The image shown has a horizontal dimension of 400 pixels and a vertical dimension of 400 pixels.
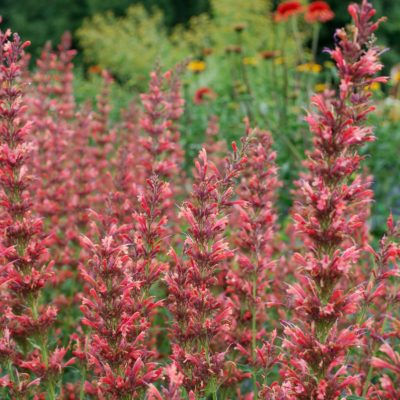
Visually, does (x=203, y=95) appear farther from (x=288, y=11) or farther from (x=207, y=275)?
(x=207, y=275)

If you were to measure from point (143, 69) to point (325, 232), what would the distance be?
55.1 feet

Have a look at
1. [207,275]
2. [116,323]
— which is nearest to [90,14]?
[207,275]

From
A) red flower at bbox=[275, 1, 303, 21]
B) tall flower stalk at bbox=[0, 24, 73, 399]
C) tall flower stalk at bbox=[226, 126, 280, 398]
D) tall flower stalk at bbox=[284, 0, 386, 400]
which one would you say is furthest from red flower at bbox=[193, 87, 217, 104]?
tall flower stalk at bbox=[284, 0, 386, 400]

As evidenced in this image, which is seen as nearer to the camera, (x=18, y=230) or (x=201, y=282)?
(x=201, y=282)

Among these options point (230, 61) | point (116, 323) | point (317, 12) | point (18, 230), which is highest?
point (317, 12)

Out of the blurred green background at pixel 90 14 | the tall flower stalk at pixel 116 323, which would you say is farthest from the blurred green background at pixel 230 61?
the tall flower stalk at pixel 116 323

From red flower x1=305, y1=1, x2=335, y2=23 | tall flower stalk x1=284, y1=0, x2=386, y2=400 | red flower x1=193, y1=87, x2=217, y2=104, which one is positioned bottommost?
red flower x1=193, y1=87, x2=217, y2=104

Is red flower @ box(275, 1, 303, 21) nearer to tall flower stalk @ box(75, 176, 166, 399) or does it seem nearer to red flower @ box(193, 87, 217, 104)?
red flower @ box(193, 87, 217, 104)

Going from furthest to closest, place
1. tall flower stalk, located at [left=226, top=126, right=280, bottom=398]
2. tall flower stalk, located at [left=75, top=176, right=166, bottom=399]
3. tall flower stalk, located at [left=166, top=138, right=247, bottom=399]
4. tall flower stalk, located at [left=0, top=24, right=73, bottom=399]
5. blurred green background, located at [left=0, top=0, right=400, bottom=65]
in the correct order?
blurred green background, located at [left=0, top=0, right=400, bottom=65], tall flower stalk, located at [left=226, top=126, right=280, bottom=398], tall flower stalk, located at [left=0, top=24, right=73, bottom=399], tall flower stalk, located at [left=166, top=138, right=247, bottom=399], tall flower stalk, located at [left=75, top=176, right=166, bottom=399]

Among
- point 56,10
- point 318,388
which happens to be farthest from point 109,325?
point 56,10

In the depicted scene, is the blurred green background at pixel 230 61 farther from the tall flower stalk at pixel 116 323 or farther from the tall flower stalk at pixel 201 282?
the tall flower stalk at pixel 116 323

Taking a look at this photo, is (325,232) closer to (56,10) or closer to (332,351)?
(332,351)

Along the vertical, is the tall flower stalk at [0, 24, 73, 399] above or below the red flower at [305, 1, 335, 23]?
below

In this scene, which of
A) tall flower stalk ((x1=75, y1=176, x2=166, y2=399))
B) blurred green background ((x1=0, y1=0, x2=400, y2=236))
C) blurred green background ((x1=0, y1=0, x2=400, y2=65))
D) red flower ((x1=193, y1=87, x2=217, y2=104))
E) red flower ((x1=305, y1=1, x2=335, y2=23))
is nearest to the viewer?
tall flower stalk ((x1=75, y1=176, x2=166, y2=399))
